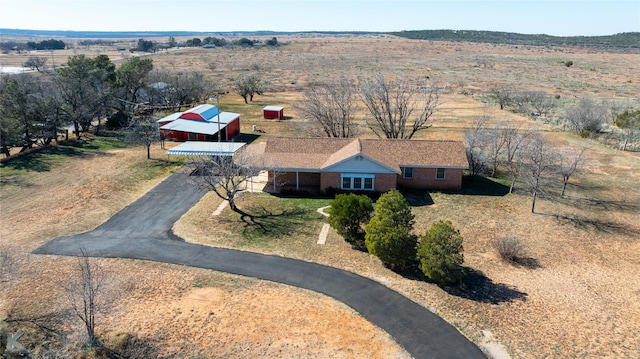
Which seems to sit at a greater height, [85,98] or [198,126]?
[85,98]

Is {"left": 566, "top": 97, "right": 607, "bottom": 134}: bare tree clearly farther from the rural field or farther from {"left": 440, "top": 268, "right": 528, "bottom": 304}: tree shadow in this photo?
{"left": 440, "top": 268, "right": 528, "bottom": 304}: tree shadow

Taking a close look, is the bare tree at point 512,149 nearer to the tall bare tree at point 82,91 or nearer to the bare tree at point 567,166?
the bare tree at point 567,166

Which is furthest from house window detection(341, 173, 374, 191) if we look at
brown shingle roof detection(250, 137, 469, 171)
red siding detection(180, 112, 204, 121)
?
red siding detection(180, 112, 204, 121)

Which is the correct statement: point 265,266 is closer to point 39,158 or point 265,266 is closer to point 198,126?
point 198,126

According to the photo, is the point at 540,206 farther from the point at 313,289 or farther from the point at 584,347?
the point at 313,289

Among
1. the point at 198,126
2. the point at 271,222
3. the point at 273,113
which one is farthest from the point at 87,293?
the point at 273,113

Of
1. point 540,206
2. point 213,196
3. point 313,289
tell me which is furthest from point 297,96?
point 313,289

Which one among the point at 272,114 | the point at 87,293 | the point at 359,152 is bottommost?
the point at 87,293
